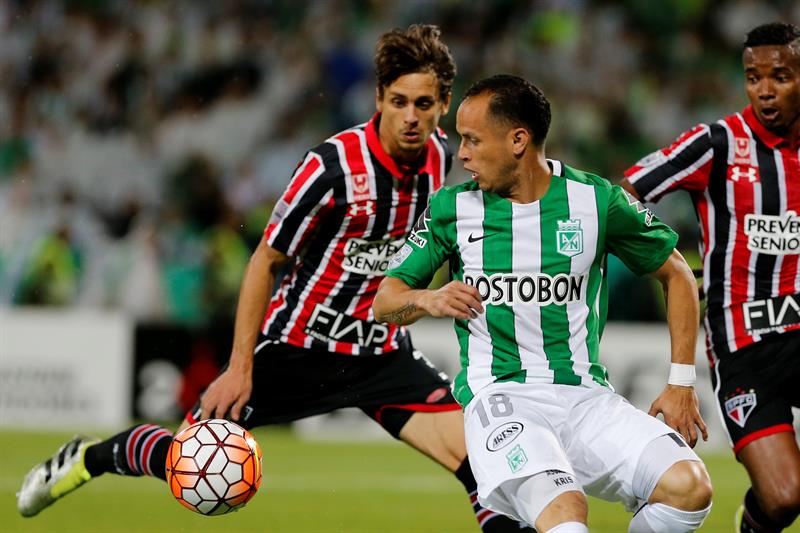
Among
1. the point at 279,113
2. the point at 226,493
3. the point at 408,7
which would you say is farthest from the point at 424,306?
the point at 408,7

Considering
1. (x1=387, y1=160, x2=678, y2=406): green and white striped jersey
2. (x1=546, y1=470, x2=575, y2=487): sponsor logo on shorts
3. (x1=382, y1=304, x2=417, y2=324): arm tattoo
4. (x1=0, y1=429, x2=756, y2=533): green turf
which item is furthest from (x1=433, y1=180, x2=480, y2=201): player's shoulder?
(x1=0, y1=429, x2=756, y2=533): green turf

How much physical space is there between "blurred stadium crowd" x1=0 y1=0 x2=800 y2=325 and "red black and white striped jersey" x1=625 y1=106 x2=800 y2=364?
660 centimetres

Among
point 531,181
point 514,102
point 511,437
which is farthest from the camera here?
point 531,181

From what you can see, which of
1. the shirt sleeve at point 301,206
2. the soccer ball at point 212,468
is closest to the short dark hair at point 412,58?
the shirt sleeve at point 301,206

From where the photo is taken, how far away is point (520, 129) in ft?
13.9

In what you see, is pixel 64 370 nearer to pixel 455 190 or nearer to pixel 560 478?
pixel 455 190

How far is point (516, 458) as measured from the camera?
3898mm

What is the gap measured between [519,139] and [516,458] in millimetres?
1122

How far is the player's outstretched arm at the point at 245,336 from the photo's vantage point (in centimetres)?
510

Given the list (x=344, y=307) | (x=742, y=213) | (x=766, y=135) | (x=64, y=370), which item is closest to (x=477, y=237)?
(x=344, y=307)

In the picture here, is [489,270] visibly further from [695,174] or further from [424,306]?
[695,174]

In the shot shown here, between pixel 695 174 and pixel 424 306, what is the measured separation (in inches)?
77.3

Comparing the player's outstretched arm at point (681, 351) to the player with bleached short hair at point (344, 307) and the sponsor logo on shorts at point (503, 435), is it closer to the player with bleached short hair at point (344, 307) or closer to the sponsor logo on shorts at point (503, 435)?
the sponsor logo on shorts at point (503, 435)

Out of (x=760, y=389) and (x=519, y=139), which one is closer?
(x=519, y=139)
